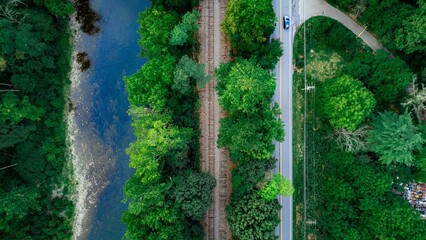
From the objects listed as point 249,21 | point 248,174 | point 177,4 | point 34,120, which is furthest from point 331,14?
point 34,120

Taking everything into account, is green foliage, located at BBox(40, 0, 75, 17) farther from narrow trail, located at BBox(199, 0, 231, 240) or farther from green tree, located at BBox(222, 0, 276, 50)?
green tree, located at BBox(222, 0, 276, 50)

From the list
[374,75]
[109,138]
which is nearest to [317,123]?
[374,75]

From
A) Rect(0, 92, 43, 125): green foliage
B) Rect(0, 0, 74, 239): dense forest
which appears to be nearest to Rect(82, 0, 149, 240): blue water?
Rect(0, 0, 74, 239): dense forest

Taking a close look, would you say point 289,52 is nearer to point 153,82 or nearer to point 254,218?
point 153,82

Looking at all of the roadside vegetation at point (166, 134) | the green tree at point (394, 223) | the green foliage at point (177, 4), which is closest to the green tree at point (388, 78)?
the green tree at point (394, 223)

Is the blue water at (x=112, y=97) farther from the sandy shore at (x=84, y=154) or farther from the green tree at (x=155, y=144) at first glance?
the green tree at (x=155, y=144)

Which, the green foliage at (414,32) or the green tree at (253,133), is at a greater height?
the green foliage at (414,32)
